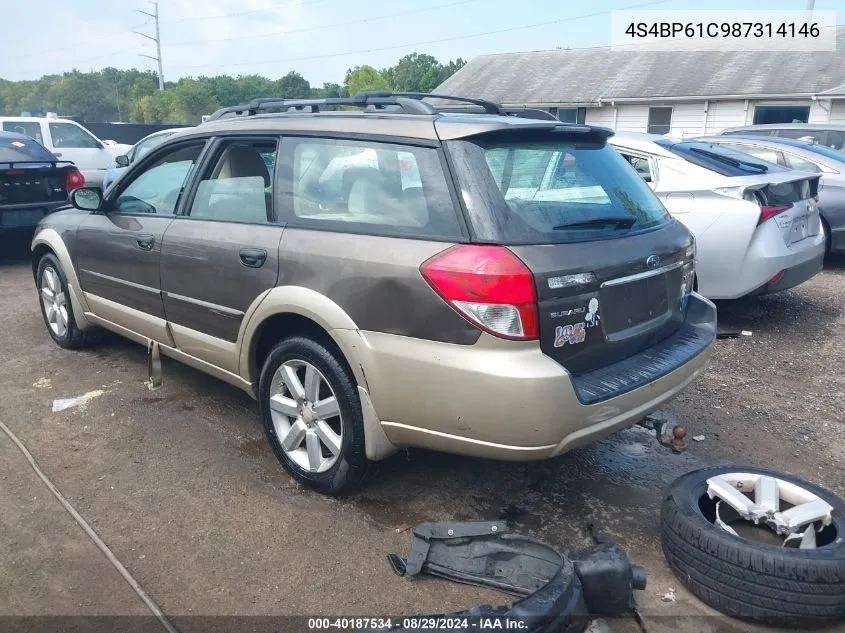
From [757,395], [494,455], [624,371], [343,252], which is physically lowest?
[757,395]

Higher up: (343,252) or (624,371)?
(343,252)

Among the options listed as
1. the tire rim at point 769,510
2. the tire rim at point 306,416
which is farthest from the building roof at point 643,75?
the tire rim at point 306,416

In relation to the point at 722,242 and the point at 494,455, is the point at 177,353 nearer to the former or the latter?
the point at 494,455

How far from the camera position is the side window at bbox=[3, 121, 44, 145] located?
42.3ft

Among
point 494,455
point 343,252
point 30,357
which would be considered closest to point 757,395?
point 494,455

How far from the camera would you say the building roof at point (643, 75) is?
22.0 m

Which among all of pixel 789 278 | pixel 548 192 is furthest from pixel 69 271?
pixel 789 278

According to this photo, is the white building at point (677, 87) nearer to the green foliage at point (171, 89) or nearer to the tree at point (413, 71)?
the green foliage at point (171, 89)

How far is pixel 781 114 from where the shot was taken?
2239cm

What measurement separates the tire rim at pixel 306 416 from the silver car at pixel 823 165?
651 cm

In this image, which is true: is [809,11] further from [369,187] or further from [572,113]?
[369,187]

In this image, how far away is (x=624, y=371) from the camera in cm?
287

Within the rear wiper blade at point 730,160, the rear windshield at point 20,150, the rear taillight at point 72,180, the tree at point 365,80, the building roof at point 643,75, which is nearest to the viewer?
the rear wiper blade at point 730,160

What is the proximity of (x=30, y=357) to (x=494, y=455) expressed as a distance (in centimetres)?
409
